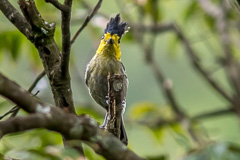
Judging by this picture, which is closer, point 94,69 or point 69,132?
point 69,132

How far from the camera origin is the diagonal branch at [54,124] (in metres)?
1.00

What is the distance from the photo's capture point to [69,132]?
1.12m

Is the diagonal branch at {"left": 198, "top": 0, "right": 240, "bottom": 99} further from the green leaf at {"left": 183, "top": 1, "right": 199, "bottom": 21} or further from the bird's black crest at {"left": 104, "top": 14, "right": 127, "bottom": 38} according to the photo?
the bird's black crest at {"left": 104, "top": 14, "right": 127, "bottom": 38}

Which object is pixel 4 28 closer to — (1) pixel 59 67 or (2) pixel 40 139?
(2) pixel 40 139

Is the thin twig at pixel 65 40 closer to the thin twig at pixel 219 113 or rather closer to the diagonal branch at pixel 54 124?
the diagonal branch at pixel 54 124

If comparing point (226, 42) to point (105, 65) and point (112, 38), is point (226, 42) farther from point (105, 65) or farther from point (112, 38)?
point (105, 65)

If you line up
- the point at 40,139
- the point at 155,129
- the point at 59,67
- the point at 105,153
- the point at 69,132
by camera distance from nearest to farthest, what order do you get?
the point at 69,132
the point at 105,153
the point at 59,67
the point at 40,139
the point at 155,129

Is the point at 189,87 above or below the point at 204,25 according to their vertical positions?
above

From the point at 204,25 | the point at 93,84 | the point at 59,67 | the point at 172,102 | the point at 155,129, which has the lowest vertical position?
the point at 59,67

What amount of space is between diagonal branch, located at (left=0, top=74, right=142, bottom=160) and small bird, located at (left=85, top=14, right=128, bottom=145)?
131 centimetres

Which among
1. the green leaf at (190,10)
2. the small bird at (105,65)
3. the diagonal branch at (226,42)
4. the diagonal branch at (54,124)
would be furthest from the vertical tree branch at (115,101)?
the diagonal branch at (226,42)

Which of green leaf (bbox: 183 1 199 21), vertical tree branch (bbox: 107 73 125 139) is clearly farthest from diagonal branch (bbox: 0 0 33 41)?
green leaf (bbox: 183 1 199 21)

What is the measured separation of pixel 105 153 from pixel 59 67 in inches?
20.8

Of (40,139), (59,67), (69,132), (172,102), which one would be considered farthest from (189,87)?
(69,132)
